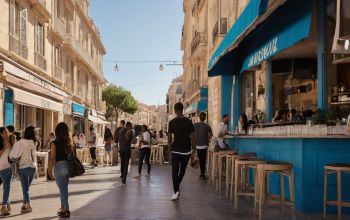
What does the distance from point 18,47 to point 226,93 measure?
8.10 meters

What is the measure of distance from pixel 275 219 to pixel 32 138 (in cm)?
429

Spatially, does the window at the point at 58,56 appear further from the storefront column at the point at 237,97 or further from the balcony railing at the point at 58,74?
the storefront column at the point at 237,97

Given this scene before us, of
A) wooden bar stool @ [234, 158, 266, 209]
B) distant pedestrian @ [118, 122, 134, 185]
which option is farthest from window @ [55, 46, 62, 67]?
wooden bar stool @ [234, 158, 266, 209]

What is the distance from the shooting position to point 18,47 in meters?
17.5

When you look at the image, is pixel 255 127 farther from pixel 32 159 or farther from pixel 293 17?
pixel 32 159

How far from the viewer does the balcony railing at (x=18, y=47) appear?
16.6 metres

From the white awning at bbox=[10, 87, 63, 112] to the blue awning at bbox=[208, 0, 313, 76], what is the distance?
696 centimetres

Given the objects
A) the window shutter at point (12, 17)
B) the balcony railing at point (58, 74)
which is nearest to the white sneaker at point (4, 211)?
the window shutter at point (12, 17)

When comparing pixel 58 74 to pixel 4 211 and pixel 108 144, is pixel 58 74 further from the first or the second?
pixel 4 211

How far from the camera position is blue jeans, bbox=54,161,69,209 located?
7227 mm

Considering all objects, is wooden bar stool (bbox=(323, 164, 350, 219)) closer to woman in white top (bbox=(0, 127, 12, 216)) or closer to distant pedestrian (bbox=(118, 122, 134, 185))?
woman in white top (bbox=(0, 127, 12, 216))

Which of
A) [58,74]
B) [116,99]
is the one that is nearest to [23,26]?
[58,74]

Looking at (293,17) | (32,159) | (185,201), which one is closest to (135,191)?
(185,201)

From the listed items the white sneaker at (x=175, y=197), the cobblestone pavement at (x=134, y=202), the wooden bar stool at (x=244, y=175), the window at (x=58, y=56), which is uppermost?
the window at (x=58, y=56)
